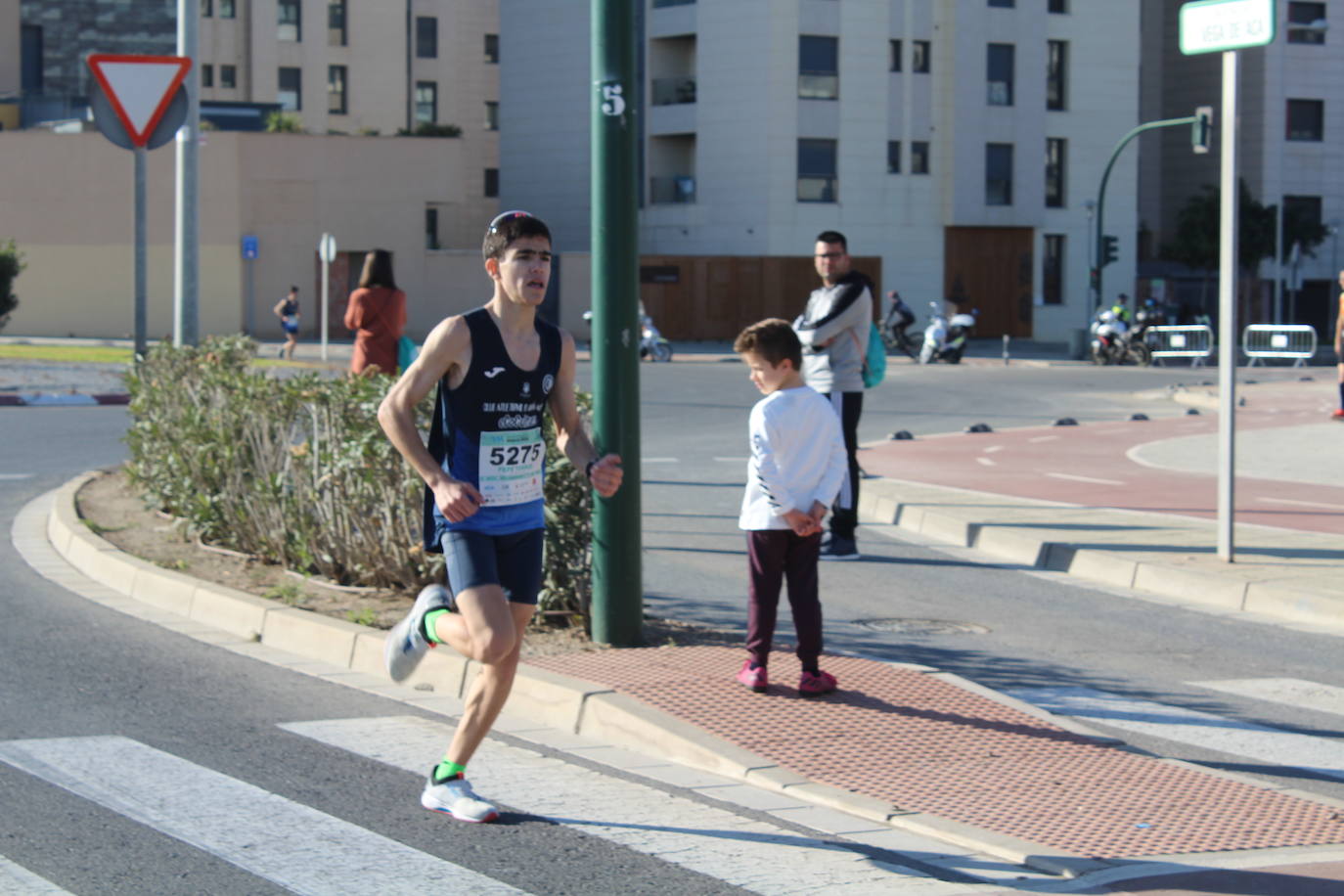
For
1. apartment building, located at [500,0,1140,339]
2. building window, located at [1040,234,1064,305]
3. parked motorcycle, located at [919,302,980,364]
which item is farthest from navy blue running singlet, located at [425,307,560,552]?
building window, located at [1040,234,1064,305]

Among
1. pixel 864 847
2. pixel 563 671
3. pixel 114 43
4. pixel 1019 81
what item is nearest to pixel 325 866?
pixel 864 847

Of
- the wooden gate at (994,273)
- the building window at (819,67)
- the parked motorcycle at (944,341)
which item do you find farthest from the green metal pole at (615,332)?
the wooden gate at (994,273)

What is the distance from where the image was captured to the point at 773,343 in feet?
21.5

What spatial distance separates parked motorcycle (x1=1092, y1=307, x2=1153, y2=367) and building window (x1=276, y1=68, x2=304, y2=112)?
40.5 m

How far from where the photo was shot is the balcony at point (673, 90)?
173 feet

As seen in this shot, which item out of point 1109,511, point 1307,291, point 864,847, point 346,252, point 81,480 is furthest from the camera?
point 1307,291

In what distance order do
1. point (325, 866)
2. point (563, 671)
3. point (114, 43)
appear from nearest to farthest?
point (325, 866), point (563, 671), point (114, 43)

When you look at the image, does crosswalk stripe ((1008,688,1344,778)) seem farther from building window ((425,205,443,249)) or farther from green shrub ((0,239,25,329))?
building window ((425,205,443,249))

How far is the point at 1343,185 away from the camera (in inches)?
2586

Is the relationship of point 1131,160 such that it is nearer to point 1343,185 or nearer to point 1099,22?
point 1099,22

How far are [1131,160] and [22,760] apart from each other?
54.9 metres

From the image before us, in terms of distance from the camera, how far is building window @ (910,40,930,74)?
53178mm

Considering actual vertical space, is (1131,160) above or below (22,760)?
above

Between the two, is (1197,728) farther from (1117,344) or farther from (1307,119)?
(1307,119)
